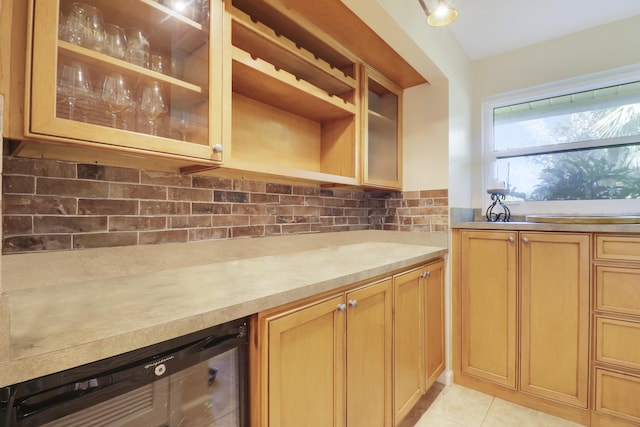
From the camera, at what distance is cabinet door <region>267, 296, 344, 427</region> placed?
869mm

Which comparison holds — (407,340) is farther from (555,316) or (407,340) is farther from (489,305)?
(555,316)

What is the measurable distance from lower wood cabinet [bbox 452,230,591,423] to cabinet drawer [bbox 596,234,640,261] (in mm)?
52

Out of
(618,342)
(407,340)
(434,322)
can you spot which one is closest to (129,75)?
(407,340)

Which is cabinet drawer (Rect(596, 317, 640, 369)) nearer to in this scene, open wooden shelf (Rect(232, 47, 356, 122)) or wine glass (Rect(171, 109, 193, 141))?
open wooden shelf (Rect(232, 47, 356, 122))

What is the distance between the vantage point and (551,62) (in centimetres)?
217

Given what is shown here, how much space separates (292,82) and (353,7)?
43 cm

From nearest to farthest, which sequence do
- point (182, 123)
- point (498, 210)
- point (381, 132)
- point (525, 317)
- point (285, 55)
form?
point (182, 123)
point (285, 55)
point (525, 317)
point (381, 132)
point (498, 210)

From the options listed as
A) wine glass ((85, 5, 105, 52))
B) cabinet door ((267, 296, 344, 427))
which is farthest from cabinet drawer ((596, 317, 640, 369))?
wine glass ((85, 5, 105, 52))

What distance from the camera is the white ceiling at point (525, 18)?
1.79 meters

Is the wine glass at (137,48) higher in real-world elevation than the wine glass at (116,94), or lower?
higher

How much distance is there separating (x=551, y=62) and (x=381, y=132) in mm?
1377

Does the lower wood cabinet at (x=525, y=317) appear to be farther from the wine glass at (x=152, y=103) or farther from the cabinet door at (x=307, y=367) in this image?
the wine glass at (x=152, y=103)

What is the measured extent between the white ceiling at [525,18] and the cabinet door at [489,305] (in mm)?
1385

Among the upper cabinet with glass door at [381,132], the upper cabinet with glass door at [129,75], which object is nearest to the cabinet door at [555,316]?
the upper cabinet with glass door at [381,132]
